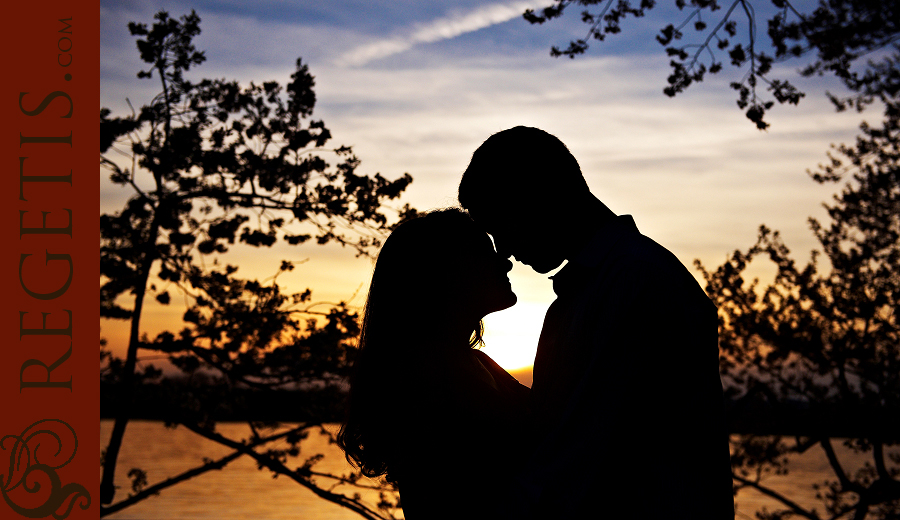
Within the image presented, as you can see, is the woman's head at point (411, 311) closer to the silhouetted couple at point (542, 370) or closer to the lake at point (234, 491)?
the silhouetted couple at point (542, 370)

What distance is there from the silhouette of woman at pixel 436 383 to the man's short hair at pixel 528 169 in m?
0.28

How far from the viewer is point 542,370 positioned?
89.0 inches

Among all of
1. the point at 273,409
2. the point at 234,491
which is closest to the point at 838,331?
the point at 273,409

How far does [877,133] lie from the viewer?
935 centimetres

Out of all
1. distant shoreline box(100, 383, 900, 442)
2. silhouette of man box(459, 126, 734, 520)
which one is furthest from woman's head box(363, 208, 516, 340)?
distant shoreline box(100, 383, 900, 442)

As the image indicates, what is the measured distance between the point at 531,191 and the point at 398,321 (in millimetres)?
628

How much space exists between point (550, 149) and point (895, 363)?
373 inches

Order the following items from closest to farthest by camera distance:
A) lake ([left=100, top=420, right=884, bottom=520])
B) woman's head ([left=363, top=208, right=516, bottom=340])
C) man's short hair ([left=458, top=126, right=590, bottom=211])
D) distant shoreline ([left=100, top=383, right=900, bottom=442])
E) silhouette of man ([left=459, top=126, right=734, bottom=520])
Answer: silhouette of man ([left=459, top=126, right=734, bottom=520]) → man's short hair ([left=458, top=126, right=590, bottom=211]) → woman's head ([left=363, top=208, right=516, bottom=340]) → distant shoreline ([left=100, top=383, right=900, bottom=442]) → lake ([left=100, top=420, right=884, bottom=520])

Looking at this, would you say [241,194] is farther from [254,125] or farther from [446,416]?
[446,416]

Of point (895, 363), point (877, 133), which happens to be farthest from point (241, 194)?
point (895, 363)

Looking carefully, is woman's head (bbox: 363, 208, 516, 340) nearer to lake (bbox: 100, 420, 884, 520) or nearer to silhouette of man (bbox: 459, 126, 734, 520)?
silhouette of man (bbox: 459, 126, 734, 520)

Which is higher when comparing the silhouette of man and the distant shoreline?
the silhouette of man

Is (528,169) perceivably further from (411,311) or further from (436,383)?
(436,383)

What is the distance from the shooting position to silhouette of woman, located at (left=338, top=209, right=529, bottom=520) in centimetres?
218
